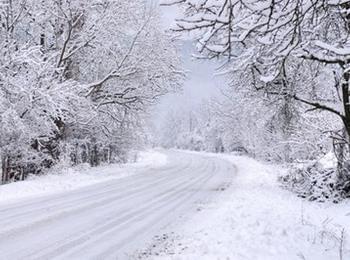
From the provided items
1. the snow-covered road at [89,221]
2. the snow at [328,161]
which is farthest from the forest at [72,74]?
the snow at [328,161]

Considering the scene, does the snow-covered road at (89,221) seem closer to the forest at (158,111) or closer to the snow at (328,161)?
the forest at (158,111)

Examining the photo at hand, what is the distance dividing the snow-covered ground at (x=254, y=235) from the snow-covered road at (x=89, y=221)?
0.55 metres

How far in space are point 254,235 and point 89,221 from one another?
12.4 feet

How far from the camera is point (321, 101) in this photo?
13.5 m

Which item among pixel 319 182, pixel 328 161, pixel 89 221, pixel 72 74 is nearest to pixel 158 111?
pixel 72 74

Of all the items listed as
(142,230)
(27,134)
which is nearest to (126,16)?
(27,134)

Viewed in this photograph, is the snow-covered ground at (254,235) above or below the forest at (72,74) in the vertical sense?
below

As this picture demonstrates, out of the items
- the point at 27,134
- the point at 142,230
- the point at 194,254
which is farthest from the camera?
the point at 27,134

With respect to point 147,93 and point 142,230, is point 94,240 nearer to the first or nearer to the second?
point 142,230

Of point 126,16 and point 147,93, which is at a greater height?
point 126,16

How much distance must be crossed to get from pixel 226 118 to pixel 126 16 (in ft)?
157

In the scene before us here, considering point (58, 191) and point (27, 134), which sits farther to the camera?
point (27, 134)

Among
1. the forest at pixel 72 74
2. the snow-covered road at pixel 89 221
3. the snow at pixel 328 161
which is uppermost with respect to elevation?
the forest at pixel 72 74

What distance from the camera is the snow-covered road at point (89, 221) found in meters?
7.49
